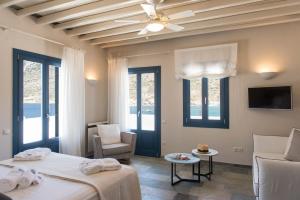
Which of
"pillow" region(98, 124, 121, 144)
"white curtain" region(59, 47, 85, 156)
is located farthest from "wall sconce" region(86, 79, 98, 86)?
"pillow" region(98, 124, 121, 144)

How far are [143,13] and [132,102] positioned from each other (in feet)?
8.18

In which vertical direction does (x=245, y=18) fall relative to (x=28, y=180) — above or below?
above

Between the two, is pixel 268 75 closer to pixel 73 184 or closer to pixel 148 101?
pixel 148 101

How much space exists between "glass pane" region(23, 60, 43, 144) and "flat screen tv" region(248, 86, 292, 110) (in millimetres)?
4189

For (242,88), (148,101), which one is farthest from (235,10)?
(148,101)

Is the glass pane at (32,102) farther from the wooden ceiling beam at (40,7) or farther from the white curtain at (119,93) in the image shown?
the white curtain at (119,93)

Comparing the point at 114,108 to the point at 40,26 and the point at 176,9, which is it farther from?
the point at 176,9

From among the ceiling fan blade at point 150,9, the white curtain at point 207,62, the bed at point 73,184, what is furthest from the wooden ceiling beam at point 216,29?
the bed at point 73,184

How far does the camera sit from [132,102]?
18.7 ft

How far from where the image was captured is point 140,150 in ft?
18.3

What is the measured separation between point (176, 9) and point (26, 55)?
2782 mm

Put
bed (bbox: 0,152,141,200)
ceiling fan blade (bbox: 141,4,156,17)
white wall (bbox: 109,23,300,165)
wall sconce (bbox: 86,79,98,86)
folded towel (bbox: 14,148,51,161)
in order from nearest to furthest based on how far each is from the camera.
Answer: bed (bbox: 0,152,141,200) → ceiling fan blade (bbox: 141,4,156,17) → folded towel (bbox: 14,148,51,161) → white wall (bbox: 109,23,300,165) → wall sconce (bbox: 86,79,98,86)

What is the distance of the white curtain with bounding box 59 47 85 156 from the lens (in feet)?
14.6

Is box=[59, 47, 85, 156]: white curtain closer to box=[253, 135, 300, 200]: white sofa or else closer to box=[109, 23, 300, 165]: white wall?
box=[109, 23, 300, 165]: white wall
